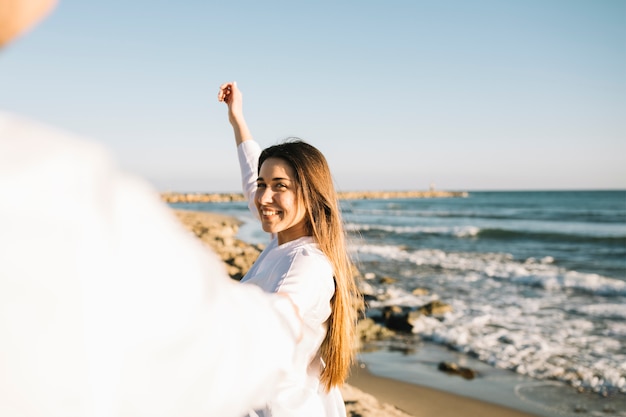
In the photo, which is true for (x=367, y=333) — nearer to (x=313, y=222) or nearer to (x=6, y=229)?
(x=313, y=222)

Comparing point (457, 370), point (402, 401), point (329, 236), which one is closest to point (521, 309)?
point (457, 370)

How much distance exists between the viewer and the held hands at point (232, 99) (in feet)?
9.93

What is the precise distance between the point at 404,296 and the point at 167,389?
10.7m

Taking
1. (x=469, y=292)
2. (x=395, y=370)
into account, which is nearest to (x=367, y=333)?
(x=395, y=370)

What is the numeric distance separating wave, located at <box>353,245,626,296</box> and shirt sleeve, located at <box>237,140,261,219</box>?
7.89 meters

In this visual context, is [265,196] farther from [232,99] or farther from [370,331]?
[370,331]

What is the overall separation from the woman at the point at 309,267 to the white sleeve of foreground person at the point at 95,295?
3.55 ft

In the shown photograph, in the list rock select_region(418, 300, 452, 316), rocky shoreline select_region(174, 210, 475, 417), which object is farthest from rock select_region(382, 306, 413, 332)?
rock select_region(418, 300, 452, 316)

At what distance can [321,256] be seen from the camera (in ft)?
6.85

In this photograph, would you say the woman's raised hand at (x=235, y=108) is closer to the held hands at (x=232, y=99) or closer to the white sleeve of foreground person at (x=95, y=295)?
the held hands at (x=232, y=99)

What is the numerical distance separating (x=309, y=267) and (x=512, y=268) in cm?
1504

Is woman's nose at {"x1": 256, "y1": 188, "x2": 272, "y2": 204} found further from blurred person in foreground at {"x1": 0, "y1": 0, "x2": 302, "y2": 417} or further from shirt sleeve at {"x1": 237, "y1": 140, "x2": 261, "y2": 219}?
blurred person in foreground at {"x1": 0, "y1": 0, "x2": 302, "y2": 417}

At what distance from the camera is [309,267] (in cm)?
192

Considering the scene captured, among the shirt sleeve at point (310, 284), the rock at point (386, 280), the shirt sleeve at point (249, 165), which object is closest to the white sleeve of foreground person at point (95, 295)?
the shirt sleeve at point (310, 284)
